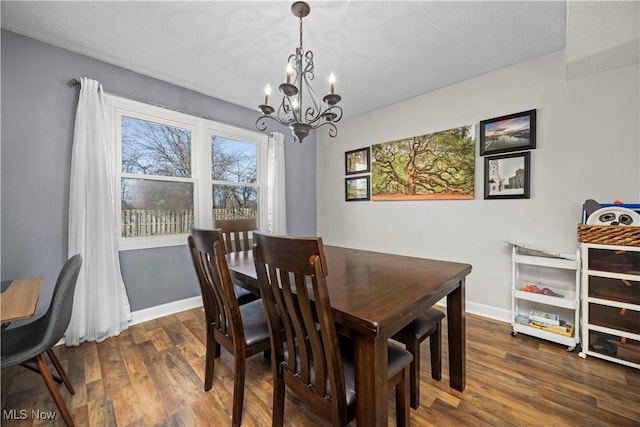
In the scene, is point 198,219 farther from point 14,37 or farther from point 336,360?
point 336,360

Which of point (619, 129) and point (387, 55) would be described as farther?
Result: point (387, 55)

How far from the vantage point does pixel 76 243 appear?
209 centimetres

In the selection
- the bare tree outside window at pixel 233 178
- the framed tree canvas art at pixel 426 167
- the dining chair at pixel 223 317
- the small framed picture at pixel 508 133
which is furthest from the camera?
the bare tree outside window at pixel 233 178

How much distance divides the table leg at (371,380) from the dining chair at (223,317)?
0.66 m

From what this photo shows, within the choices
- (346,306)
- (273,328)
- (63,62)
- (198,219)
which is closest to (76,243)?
(198,219)

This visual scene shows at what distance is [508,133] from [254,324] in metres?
2.76

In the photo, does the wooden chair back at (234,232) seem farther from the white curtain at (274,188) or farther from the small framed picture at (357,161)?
the small framed picture at (357,161)

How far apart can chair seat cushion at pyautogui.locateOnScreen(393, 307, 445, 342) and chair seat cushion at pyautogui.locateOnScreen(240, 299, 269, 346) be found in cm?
77

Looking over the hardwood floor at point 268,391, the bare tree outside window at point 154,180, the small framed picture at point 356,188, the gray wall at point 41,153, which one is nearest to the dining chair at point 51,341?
the hardwood floor at point 268,391

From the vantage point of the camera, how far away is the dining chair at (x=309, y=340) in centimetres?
88

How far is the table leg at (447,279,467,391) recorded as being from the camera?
1501mm

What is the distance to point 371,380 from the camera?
876mm

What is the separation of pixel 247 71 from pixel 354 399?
8.99 ft

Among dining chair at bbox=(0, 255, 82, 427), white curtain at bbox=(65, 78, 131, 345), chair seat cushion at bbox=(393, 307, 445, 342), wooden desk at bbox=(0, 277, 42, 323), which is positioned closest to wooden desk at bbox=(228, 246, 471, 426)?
chair seat cushion at bbox=(393, 307, 445, 342)
